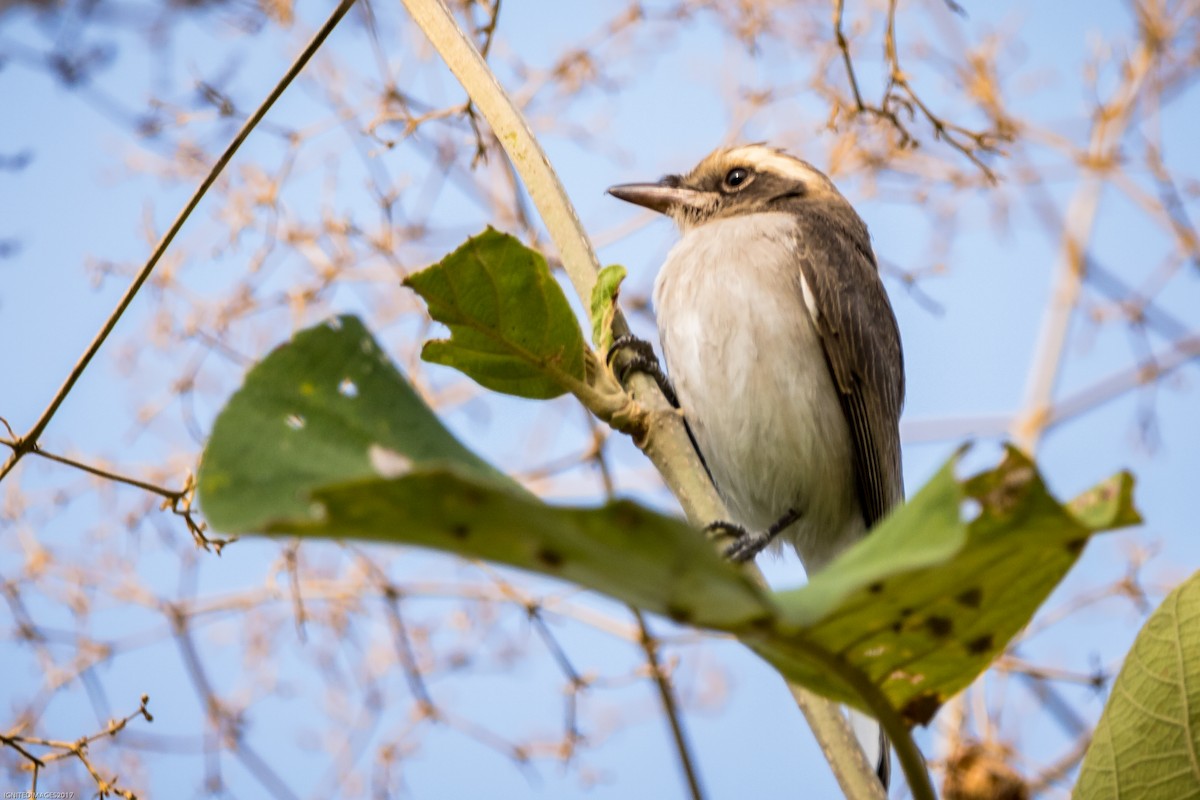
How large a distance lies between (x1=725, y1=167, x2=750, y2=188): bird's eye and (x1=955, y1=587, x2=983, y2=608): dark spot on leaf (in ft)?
11.9

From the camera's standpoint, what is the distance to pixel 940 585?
1.30m

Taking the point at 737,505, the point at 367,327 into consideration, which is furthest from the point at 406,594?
the point at 367,327

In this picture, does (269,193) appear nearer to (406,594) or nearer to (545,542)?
(406,594)

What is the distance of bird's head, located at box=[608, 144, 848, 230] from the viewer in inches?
187

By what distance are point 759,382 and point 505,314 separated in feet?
7.01

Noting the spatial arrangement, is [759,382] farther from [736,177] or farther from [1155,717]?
[1155,717]

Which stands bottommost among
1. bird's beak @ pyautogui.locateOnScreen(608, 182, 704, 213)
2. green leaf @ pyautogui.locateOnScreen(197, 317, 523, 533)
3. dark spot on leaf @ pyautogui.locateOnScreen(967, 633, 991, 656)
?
dark spot on leaf @ pyautogui.locateOnScreen(967, 633, 991, 656)

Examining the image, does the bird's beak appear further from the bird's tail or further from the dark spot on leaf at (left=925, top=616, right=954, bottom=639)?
the dark spot on leaf at (left=925, top=616, right=954, bottom=639)

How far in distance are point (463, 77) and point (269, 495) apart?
4.00 ft

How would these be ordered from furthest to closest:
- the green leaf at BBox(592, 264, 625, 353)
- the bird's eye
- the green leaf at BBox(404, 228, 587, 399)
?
the bird's eye, the green leaf at BBox(592, 264, 625, 353), the green leaf at BBox(404, 228, 587, 399)

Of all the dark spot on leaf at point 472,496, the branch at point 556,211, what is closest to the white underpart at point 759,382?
the branch at point 556,211

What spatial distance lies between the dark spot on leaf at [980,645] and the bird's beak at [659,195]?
323 centimetres

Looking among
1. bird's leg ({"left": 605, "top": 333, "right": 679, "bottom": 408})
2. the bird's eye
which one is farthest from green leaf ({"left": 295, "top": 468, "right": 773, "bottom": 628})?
the bird's eye

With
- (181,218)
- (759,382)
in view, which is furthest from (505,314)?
(759,382)
